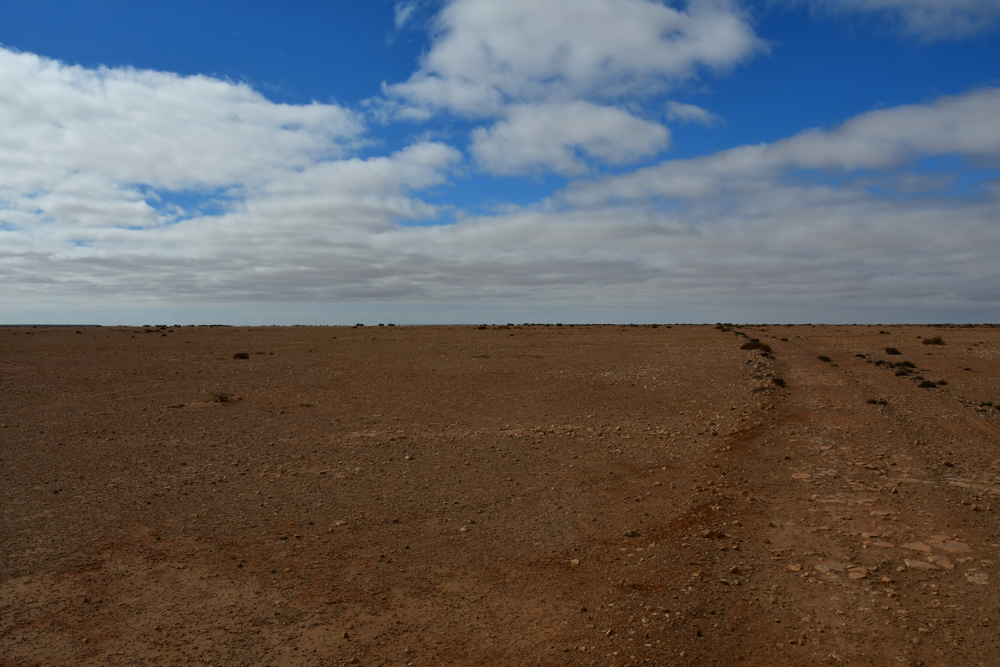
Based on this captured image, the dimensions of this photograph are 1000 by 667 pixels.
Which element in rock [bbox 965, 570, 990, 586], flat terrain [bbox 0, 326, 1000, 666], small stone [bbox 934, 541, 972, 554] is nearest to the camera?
flat terrain [bbox 0, 326, 1000, 666]

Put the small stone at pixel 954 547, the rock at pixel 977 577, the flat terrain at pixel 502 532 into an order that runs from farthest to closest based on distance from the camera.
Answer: the small stone at pixel 954 547 → the rock at pixel 977 577 → the flat terrain at pixel 502 532

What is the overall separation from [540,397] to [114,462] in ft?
33.7

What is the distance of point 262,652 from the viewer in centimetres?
527

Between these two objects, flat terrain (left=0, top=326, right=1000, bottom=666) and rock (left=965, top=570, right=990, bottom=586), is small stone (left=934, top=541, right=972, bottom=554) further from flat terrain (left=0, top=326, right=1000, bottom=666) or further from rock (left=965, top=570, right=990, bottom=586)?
rock (left=965, top=570, right=990, bottom=586)

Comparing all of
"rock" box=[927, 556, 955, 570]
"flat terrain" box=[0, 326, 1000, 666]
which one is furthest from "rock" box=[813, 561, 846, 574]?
"rock" box=[927, 556, 955, 570]

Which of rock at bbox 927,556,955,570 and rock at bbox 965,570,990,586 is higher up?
rock at bbox 927,556,955,570

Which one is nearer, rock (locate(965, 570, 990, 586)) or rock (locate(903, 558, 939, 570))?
rock (locate(965, 570, 990, 586))

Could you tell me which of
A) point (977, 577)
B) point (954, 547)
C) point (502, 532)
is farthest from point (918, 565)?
point (502, 532)

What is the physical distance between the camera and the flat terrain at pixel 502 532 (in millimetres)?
5352

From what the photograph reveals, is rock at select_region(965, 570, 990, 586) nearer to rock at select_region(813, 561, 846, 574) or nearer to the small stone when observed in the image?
the small stone

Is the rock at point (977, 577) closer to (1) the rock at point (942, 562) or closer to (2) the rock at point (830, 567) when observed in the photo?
(1) the rock at point (942, 562)

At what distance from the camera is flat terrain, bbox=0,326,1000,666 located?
5352 mm

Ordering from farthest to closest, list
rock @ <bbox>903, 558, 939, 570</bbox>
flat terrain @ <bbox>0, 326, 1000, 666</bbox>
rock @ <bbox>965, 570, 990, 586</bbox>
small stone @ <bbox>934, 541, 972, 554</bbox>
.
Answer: small stone @ <bbox>934, 541, 972, 554</bbox>
rock @ <bbox>903, 558, 939, 570</bbox>
rock @ <bbox>965, 570, 990, 586</bbox>
flat terrain @ <bbox>0, 326, 1000, 666</bbox>

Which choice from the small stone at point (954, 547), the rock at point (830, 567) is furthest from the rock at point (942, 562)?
the rock at point (830, 567)
